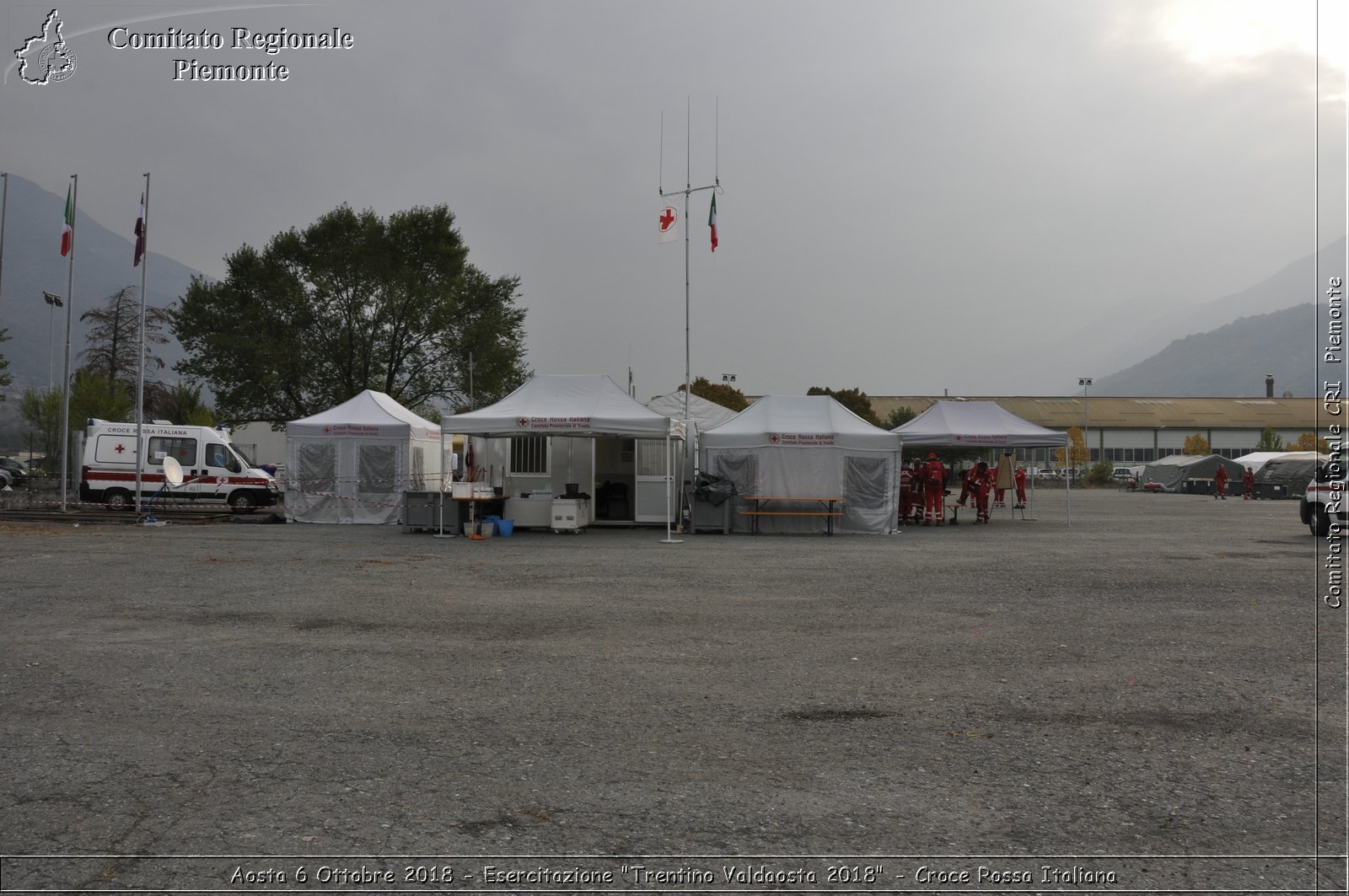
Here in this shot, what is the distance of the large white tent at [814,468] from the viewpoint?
834 inches

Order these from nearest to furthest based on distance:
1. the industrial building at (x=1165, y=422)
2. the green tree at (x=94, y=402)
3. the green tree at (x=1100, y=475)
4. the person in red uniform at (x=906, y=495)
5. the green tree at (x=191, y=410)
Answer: the person in red uniform at (x=906, y=495) → the green tree at (x=94, y=402) → the green tree at (x=191, y=410) → the green tree at (x=1100, y=475) → the industrial building at (x=1165, y=422)

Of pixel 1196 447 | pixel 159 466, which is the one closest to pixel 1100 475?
pixel 1196 447

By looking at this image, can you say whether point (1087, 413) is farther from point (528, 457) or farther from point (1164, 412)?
point (528, 457)

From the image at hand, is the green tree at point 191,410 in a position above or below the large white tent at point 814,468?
above

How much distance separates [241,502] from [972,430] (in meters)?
19.1

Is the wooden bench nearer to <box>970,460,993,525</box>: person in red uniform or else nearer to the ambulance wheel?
<box>970,460,993,525</box>: person in red uniform

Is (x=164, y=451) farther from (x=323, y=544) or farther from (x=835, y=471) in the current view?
(x=835, y=471)

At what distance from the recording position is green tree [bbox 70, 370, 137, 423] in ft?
140

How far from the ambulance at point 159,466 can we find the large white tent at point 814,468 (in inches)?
524

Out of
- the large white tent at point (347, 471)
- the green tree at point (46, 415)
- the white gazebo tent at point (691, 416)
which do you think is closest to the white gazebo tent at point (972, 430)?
the white gazebo tent at point (691, 416)

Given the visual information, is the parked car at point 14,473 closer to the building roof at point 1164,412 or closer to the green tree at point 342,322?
the green tree at point 342,322

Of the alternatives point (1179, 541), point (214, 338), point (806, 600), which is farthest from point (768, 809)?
point (214, 338)

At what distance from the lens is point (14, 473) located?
1772 inches

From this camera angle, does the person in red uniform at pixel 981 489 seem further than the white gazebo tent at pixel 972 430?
Yes
